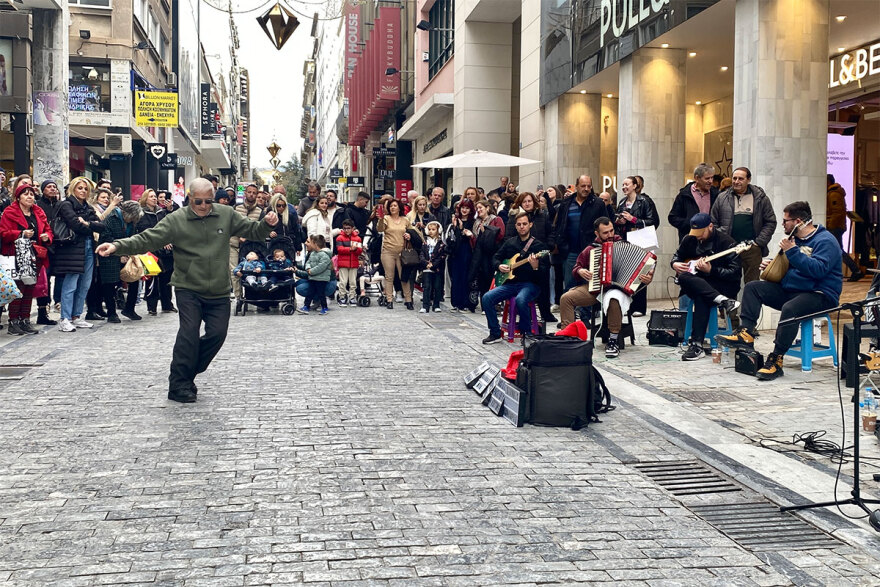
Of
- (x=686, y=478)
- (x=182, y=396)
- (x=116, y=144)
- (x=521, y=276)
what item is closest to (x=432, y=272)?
(x=521, y=276)

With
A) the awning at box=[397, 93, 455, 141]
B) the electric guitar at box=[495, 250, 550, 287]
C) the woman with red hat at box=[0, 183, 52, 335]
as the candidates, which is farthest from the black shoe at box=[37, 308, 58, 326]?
the awning at box=[397, 93, 455, 141]

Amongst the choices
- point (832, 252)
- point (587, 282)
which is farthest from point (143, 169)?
point (832, 252)

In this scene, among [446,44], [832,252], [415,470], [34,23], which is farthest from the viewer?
[446,44]

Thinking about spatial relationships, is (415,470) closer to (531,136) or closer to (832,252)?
(832,252)

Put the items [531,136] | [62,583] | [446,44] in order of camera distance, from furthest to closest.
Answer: [446,44] < [531,136] < [62,583]

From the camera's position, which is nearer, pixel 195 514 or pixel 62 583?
pixel 62 583

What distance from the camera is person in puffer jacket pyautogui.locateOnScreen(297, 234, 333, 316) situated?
15.9m

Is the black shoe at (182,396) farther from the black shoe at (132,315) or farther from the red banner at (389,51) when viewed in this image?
the red banner at (389,51)

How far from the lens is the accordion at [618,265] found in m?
10.7

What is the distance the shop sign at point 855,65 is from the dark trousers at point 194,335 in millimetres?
10828

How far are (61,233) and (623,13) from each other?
9955 mm

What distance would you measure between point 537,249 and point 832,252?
3.70m

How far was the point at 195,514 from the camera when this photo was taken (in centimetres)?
484

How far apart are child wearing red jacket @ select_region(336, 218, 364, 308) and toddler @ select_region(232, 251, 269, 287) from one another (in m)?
1.81
